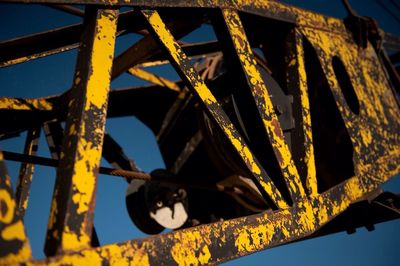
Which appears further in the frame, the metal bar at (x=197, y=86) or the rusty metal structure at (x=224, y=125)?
the metal bar at (x=197, y=86)

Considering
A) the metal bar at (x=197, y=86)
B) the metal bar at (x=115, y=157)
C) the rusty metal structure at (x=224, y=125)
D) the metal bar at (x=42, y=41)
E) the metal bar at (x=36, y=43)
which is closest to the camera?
the rusty metal structure at (x=224, y=125)

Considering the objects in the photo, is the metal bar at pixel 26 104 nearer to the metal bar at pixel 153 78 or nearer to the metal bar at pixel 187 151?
the metal bar at pixel 153 78

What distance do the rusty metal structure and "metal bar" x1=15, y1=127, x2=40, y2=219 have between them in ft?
0.04

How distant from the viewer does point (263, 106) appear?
1862mm

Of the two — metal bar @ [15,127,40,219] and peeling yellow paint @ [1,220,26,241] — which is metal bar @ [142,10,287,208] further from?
metal bar @ [15,127,40,219]

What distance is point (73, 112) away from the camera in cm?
114

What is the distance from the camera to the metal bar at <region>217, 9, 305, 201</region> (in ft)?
5.89

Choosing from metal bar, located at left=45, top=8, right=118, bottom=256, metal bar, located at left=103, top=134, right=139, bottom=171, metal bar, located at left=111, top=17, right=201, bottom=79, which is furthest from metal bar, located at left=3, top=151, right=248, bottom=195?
metal bar, located at left=45, top=8, right=118, bottom=256

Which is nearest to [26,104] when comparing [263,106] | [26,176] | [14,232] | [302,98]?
[26,176]

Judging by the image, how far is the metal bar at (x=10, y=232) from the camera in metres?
0.81

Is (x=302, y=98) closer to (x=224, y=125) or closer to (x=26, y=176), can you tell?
(x=224, y=125)

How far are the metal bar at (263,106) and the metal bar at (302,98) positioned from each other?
0.15m

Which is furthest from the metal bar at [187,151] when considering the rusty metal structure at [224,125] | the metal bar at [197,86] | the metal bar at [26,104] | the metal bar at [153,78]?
the metal bar at [197,86]

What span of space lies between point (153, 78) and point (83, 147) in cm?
295
